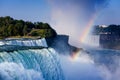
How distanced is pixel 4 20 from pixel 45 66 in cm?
3987

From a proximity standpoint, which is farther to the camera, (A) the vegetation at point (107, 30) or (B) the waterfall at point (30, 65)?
(A) the vegetation at point (107, 30)

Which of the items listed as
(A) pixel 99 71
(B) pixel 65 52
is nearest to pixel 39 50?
(A) pixel 99 71

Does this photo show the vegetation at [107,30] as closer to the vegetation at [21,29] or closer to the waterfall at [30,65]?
the vegetation at [21,29]

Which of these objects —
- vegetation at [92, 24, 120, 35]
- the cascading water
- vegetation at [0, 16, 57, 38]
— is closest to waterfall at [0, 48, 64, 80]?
the cascading water

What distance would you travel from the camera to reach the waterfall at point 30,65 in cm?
2132

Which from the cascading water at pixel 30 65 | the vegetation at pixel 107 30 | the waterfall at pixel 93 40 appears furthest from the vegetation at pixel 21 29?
the vegetation at pixel 107 30

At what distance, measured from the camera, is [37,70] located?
24.5 m

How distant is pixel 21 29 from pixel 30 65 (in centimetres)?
3685

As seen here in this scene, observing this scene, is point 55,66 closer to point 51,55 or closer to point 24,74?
point 51,55

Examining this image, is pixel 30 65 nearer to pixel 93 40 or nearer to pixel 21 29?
pixel 21 29

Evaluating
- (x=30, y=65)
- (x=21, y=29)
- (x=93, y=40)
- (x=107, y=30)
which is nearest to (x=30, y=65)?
(x=30, y=65)

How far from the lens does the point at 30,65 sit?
945 inches

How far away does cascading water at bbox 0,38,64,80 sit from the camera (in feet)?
70.0

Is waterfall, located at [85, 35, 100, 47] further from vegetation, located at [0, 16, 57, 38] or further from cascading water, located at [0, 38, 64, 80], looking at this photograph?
cascading water, located at [0, 38, 64, 80]
